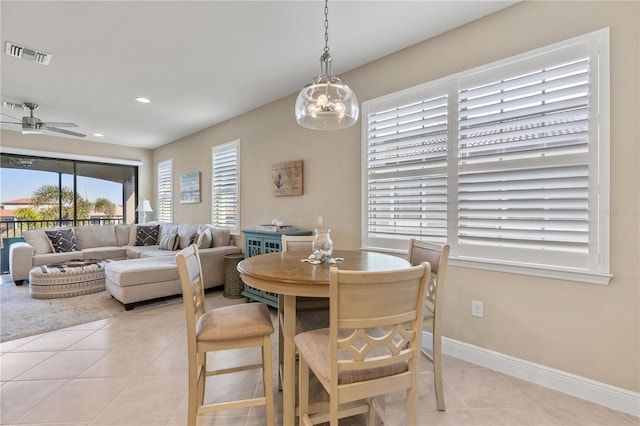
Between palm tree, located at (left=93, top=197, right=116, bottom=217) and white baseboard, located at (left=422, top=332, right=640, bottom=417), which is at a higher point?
palm tree, located at (left=93, top=197, right=116, bottom=217)

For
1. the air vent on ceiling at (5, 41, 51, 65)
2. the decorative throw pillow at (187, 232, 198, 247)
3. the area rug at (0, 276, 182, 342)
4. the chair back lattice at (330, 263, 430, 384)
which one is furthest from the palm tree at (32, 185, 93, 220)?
the chair back lattice at (330, 263, 430, 384)

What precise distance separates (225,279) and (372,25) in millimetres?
3485

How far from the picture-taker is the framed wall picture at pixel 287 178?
3643mm

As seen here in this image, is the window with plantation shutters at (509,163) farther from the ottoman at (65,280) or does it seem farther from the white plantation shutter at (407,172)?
the ottoman at (65,280)

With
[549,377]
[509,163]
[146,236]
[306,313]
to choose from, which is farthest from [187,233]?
[549,377]

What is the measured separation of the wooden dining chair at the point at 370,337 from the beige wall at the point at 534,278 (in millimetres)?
1336

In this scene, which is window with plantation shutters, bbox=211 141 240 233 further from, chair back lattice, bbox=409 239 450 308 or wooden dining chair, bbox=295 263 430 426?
wooden dining chair, bbox=295 263 430 426

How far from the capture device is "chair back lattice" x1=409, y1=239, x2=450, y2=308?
68.6 inches

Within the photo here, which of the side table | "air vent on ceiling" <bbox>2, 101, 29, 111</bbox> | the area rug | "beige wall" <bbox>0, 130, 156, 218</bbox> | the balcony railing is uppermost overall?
"air vent on ceiling" <bbox>2, 101, 29, 111</bbox>

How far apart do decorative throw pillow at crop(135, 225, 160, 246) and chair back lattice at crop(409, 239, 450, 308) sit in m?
5.45

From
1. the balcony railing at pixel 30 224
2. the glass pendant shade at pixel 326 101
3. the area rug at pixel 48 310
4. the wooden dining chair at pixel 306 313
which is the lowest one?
the area rug at pixel 48 310

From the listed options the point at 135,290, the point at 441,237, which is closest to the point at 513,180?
the point at 441,237

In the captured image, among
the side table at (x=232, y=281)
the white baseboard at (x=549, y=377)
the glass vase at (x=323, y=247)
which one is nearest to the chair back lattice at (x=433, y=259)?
the glass vase at (x=323, y=247)

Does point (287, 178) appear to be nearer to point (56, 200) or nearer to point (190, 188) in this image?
point (190, 188)
